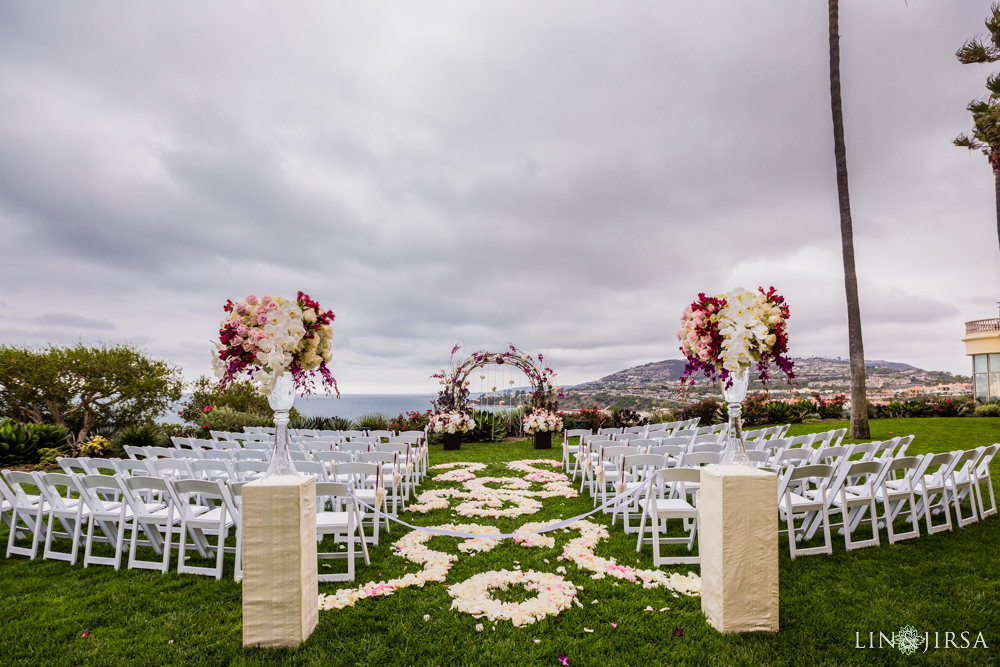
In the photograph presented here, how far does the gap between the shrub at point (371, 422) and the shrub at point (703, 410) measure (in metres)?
10.4

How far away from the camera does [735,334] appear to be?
3078 millimetres

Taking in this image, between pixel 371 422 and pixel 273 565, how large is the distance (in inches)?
513

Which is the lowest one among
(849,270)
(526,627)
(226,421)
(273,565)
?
(526,627)

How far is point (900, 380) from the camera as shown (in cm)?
2111

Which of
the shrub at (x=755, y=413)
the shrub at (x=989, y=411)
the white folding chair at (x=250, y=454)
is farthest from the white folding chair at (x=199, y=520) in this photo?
the shrub at (x=989, y=411)

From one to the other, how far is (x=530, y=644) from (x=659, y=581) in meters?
1.47

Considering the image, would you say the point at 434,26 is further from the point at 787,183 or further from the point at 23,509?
the point at 23,509

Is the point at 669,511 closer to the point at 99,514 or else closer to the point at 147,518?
the point at 147,518

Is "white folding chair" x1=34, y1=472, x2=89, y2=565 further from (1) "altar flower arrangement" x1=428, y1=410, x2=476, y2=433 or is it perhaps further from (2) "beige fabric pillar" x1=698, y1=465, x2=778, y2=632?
(1) "altar flower arrangement" x1=428, y1=410, x2=476, y2=433

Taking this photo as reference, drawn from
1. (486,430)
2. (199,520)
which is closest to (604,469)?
(199,520)

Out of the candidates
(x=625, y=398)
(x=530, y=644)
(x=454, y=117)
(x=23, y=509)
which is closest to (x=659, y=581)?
(x=530, y=644)

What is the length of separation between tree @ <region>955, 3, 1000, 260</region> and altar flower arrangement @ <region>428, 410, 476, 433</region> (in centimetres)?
1637

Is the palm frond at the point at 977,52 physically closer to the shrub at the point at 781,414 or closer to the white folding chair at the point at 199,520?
the shrub at the point at 781,414

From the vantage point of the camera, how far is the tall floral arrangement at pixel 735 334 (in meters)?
3.09
